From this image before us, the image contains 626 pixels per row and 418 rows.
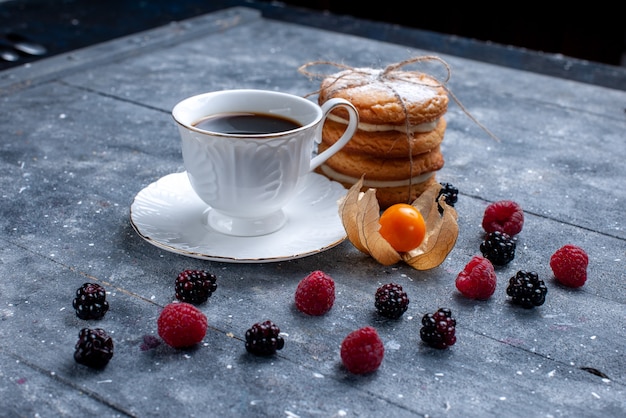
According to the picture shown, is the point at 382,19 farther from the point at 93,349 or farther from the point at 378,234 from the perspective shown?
the point at 93,349

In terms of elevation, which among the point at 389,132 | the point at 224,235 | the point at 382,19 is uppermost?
the point at 389,132

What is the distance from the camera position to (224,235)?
108 cm

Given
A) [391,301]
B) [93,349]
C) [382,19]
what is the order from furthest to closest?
[382,19] → [391,301] → [93,349]

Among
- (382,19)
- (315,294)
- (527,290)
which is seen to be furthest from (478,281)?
(382,19)

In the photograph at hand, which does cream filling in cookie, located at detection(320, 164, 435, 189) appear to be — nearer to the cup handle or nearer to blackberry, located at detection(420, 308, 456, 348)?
the cup handle

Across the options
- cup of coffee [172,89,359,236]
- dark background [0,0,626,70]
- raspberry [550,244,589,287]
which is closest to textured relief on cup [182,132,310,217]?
cup of coffee [172,89,359,236]

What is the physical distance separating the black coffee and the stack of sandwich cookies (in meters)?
0.10

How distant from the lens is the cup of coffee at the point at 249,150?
1.03 meters

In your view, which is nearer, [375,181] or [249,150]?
[249,150]

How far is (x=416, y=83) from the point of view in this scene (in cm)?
121

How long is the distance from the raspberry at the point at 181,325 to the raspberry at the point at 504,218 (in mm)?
480

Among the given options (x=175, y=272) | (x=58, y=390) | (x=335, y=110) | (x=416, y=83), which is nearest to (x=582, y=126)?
(x=416, y=83)

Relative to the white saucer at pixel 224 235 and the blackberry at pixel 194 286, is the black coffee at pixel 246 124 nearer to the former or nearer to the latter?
the white saucer at pixel 224 235

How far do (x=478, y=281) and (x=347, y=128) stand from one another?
314 mm
